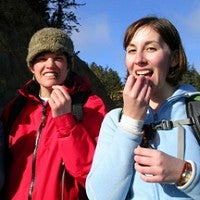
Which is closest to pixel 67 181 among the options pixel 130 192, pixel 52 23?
pixel 130 192

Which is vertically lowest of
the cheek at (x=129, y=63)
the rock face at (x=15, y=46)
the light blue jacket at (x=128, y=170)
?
the light blue jacket at (x=128, y=170)

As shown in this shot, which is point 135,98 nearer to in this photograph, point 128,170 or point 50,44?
point 128,170

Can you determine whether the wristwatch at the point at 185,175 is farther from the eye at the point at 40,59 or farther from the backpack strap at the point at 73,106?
the eye at the point at 40,59

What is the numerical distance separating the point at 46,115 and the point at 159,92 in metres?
1.19

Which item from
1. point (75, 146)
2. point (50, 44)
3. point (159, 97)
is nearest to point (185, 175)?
point (159, 97)

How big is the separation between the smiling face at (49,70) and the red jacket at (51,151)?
12cm

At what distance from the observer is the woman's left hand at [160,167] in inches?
90.4

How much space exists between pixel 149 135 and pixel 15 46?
1257cm

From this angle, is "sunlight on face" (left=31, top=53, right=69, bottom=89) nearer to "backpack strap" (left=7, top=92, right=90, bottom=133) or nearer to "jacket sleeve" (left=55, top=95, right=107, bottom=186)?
"backpack strap" (left=7, top=92, right=90, bottom=133)

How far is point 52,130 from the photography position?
344cm

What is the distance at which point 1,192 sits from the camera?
3480 millimetres

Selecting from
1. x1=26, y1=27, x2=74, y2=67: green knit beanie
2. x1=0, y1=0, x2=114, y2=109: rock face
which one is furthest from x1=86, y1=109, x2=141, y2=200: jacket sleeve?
x1=0, y1=0, x2=114, y2=109: rock face

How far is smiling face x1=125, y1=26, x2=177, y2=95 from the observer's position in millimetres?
2637

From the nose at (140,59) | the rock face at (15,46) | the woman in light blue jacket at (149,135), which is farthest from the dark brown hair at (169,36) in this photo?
the rock face at (15,46)
